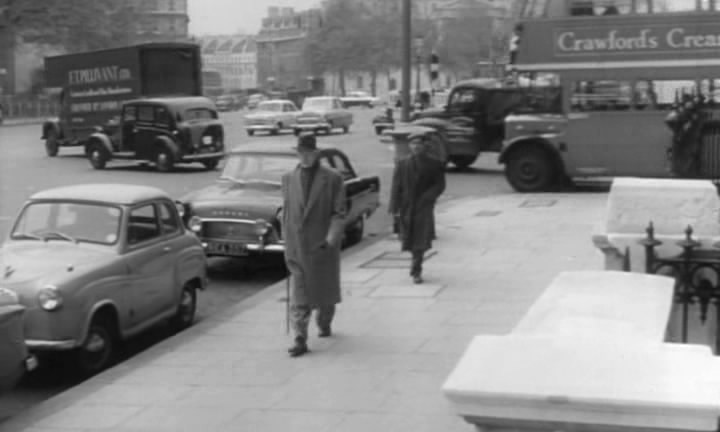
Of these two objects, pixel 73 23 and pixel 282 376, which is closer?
pixel 282 376

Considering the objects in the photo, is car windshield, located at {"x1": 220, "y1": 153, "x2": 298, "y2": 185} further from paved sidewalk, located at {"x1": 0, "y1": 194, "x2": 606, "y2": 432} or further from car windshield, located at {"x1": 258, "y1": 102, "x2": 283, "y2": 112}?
car windshield, located at {"x1": 258, "y1": 102, "x2": 283, "y2": 112}

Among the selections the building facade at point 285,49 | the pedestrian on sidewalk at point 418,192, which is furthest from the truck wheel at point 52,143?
the building facade at point 285,49

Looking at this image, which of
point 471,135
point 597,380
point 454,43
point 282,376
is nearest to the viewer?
point 597,380

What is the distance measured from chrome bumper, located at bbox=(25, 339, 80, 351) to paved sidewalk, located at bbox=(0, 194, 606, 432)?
352 millimetres

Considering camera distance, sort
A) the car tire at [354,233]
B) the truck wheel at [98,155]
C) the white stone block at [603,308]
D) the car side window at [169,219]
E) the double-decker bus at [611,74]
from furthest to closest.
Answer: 1. the truck wheel at [98,155]
2. the double-decker bus at [611,74]
3. the car tire at [354,233]
4. the car side window at [169,219]
5. the white stone block at [603,308]

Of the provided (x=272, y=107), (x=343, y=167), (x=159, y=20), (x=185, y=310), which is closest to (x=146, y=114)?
(x=343, y=167)

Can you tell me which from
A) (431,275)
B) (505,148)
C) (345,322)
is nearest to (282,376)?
(345,322)

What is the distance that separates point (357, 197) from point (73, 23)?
54.2 meters

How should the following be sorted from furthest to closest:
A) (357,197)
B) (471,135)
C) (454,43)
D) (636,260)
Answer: (454,43)
(471,135)
(357,197)
(636,260)

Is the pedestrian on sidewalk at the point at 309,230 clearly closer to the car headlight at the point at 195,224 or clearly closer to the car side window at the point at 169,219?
the car side window at the point at 169,219

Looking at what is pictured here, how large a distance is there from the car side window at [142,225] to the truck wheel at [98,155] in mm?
21252

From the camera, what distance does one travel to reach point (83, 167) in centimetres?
3341

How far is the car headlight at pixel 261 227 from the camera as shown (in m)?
13.8

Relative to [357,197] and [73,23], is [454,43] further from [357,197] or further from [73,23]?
[357,197]
